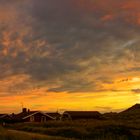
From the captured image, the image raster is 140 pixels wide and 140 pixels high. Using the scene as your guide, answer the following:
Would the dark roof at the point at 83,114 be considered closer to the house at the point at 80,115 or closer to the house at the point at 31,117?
the house at the point at 80,115

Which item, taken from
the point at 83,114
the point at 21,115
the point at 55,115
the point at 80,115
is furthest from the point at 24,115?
the point at 83,114

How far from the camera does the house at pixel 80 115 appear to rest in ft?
312

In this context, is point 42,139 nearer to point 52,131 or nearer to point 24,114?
point 52,131

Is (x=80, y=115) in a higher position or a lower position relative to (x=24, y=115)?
higher

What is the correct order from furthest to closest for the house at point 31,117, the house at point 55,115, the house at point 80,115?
the house at point 80,115
the house at point 55,115
the house at point 31,117

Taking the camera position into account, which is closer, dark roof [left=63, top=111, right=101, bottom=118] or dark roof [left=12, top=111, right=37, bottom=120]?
dark roof [left=12, top=111, right=37, bottom=120]

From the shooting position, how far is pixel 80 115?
98.2 m

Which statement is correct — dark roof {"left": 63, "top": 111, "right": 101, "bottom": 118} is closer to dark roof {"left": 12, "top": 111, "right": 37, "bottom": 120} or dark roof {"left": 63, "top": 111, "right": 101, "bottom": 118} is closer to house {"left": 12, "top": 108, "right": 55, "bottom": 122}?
house {"left": 12, "top": 108, "right": 55, "bottom": 122}

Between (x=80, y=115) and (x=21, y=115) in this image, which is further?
(x=80, y=115)

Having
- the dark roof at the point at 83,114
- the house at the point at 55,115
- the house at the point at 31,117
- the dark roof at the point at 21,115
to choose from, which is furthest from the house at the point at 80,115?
the dark roof at the point at 21,115

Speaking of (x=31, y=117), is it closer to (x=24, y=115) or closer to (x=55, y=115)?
(x=24, y=115)

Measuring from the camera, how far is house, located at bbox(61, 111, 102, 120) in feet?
312

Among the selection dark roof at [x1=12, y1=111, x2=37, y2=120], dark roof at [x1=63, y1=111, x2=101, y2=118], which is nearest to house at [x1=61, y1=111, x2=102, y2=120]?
dark roof at [x1=63, y1=111, x2=101, y2=118]

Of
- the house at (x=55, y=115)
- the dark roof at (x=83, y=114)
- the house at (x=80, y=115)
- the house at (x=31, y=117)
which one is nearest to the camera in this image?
the house at (x=31, y=117)
